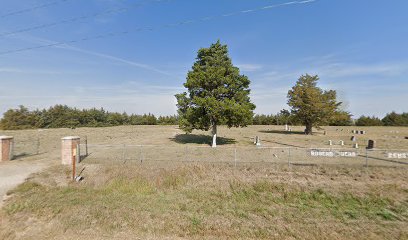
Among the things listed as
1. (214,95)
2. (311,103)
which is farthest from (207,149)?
(311,103)

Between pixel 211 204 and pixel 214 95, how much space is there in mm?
14061

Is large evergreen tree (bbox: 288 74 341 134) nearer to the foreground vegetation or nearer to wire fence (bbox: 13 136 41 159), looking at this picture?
the foreground vegetation

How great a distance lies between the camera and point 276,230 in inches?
212

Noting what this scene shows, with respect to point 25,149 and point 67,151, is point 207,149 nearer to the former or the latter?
point 67,151

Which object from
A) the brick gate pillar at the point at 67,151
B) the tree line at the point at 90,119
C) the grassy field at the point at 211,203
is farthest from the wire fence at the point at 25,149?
the tree line at the point at 90,119

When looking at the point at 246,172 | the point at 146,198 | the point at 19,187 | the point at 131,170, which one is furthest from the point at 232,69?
the point at 19,187

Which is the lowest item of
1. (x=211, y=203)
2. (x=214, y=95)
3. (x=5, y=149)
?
(x=211, y=203)

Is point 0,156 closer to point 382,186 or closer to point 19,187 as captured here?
point 19,187

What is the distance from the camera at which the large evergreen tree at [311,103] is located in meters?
Answer: 35.2

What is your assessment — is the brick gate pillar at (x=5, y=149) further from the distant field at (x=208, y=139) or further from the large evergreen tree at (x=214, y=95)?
the large evergreen tree at (x=214, y=95)

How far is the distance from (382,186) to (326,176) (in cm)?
197

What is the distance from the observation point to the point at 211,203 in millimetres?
7184

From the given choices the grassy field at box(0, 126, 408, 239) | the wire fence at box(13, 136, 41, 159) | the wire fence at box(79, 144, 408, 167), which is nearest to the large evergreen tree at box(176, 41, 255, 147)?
the wire fence at box(79, 144, 408, 167)

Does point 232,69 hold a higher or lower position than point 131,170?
higher
